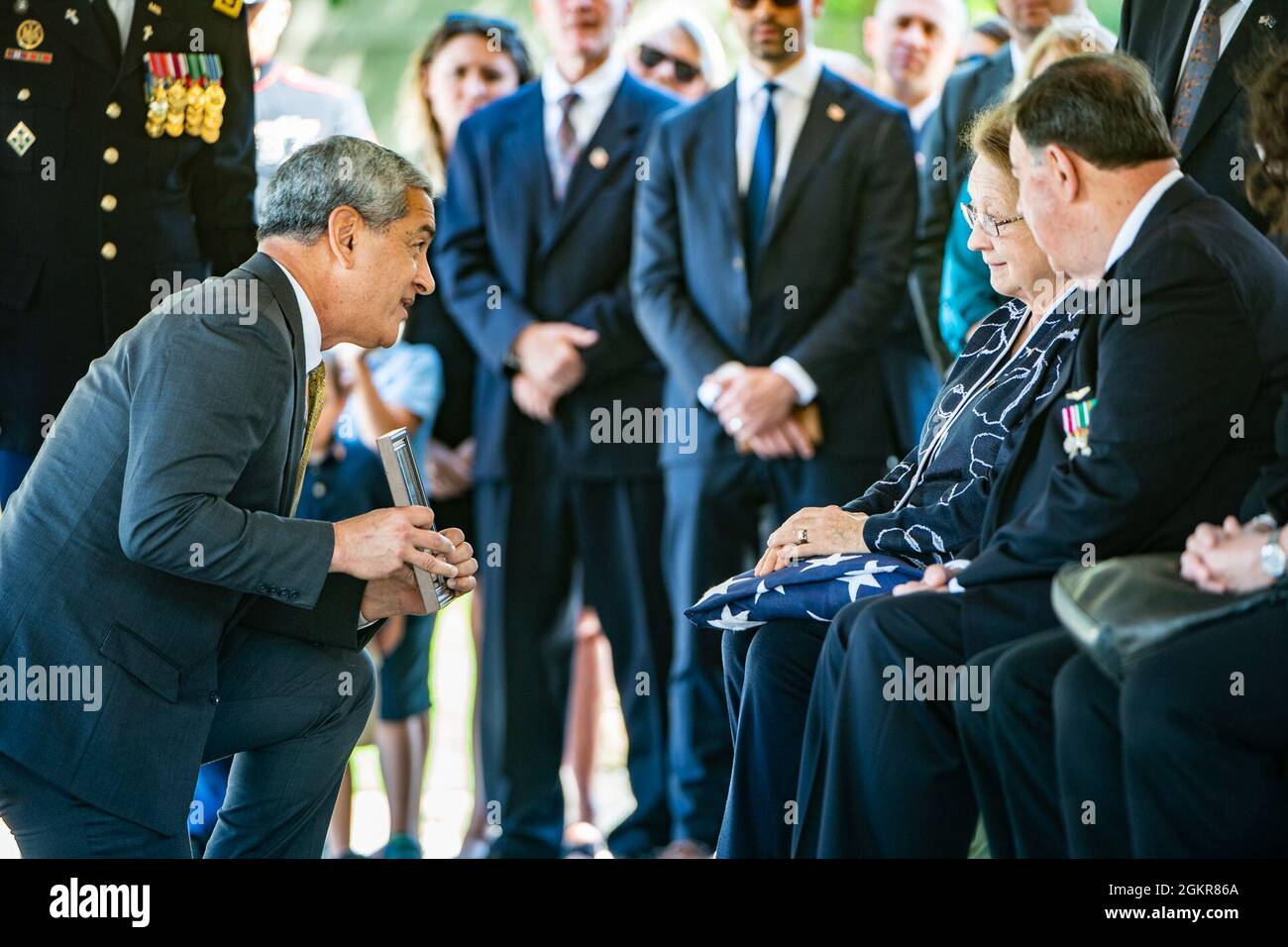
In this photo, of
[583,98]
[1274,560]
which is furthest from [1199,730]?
[583,98]

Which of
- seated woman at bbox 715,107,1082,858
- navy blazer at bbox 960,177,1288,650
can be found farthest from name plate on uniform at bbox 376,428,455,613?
navy blazer at bbox 960,177,1288,650

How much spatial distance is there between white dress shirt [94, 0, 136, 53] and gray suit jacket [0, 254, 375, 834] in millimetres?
1476

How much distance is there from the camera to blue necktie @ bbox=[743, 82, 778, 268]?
13.5 ft

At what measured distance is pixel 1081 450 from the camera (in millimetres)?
A: 2342

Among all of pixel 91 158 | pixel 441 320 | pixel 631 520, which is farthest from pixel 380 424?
pixel 91 158

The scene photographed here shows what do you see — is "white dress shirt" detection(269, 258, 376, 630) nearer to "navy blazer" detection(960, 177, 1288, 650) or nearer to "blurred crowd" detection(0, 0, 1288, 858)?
"blurred crowd" detection(0, 0, 1288, 858)

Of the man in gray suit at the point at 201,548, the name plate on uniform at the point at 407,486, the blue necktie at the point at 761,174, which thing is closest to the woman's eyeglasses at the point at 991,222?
the man in gray suit at the point at 201,548

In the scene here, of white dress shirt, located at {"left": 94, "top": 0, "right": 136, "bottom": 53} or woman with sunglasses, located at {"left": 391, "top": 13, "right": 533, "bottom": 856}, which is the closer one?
white dress shirt, located at {"left": 94, "top": 0, "right": 136, "bottom": 53}

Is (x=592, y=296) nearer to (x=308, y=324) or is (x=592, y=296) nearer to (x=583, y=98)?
(x=583, y=98)

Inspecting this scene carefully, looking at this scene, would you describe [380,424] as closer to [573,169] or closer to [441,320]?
[441,320]

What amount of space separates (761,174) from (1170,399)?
202 centimetres

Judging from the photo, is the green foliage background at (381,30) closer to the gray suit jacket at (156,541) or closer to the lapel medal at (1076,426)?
the gray suit jacket at (156,541)
